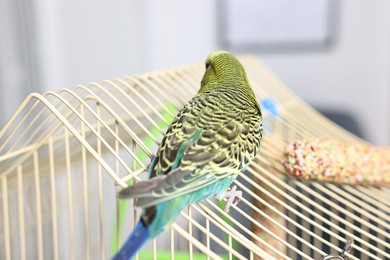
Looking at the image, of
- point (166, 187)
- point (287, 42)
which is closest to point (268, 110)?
point (166, 187)

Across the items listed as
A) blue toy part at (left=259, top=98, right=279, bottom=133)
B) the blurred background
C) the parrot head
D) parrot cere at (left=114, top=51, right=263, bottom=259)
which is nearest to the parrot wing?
parrot cere at (left=114, top=51, right=263, bottom=259)

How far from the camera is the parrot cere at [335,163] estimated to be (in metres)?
0.85

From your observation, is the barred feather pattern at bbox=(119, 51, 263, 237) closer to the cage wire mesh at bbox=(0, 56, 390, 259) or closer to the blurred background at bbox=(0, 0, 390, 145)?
the cage wire mesh at bbox=(0, 56, 390, 259)

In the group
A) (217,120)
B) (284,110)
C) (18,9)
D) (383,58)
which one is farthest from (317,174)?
(383,58)

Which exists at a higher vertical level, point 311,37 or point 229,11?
point 229,11

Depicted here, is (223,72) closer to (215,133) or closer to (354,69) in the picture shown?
(215,133)

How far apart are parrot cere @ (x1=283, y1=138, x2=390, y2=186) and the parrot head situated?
18cm

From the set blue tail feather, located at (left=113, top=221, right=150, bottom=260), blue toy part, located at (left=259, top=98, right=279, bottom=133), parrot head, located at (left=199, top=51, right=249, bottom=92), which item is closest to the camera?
blue tail feather, located at (left=113, top=221, right=150, bottom=260)

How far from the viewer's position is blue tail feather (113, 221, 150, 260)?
19.4 inches

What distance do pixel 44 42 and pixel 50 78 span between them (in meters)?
0.14

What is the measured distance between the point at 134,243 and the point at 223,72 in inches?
14.5

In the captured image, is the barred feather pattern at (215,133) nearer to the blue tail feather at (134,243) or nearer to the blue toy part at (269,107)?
the blue tail feather at (134,243)

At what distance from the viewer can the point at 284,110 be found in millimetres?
1228

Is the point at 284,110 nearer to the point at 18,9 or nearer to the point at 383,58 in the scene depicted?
the point at 18,9
